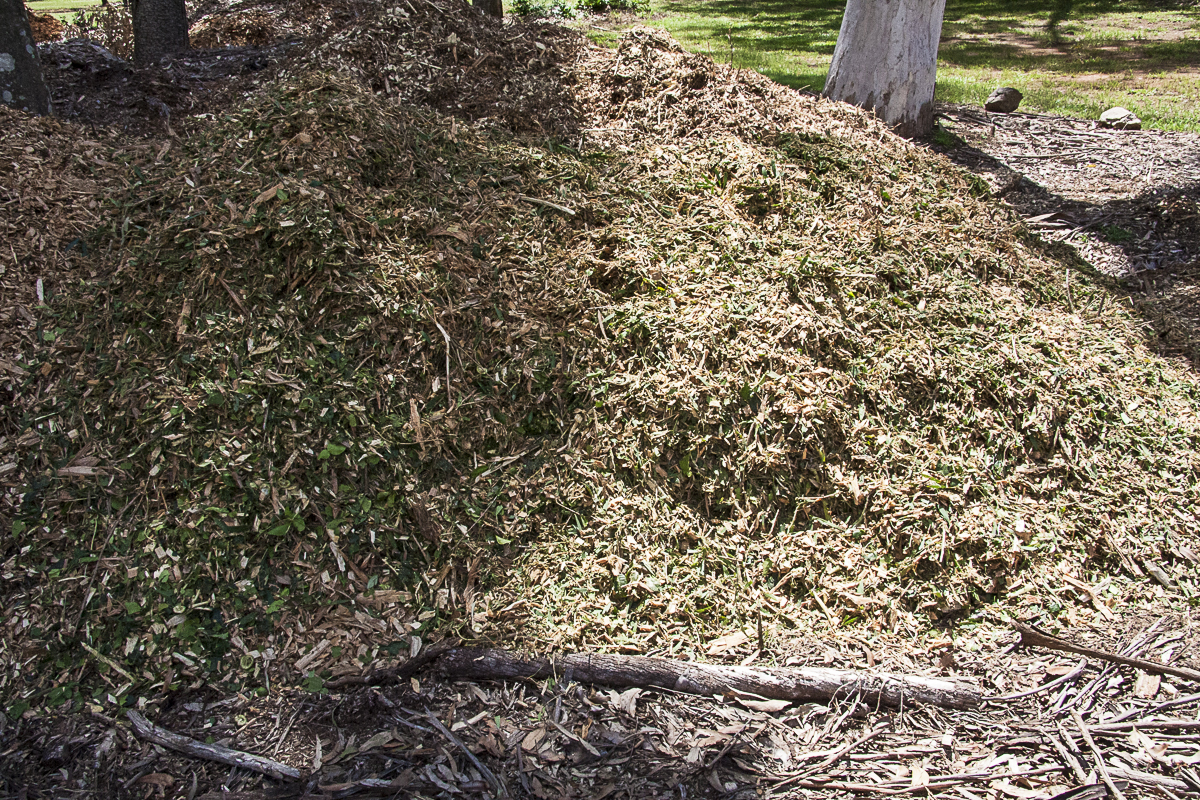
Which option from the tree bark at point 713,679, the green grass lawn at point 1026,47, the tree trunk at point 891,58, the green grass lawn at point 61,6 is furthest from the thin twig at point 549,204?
the green grass lawn at point 61,6

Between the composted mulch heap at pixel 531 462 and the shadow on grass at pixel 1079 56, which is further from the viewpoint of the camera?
the shadow on grass at pixel 1079 56

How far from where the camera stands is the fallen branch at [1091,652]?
245 centimetres

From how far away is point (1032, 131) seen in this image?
6023mm

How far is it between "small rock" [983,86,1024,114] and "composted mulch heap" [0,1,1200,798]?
11.3ft

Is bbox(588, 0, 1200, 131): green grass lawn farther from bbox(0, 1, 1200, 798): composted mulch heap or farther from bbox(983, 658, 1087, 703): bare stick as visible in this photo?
bbox(983, 658, 1087, 703): bare stick

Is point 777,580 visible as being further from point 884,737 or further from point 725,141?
point 725,141

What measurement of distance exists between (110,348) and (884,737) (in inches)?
122

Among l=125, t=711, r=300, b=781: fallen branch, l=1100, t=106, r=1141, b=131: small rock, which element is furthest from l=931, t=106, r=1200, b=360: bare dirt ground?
l=125, t=711, r=300, b=781: fallen branch

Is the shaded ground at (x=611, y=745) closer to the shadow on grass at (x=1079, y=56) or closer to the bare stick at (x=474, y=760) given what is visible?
the bare stick at (x=474, y=760)

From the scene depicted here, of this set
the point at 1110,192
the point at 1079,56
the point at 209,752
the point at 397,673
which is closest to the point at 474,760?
the point at 397,673

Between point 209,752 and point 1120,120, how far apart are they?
772 centimetres

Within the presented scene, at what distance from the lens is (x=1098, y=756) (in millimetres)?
2193

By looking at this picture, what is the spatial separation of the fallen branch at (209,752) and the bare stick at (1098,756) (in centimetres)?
236

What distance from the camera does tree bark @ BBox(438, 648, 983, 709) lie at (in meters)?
2.37
